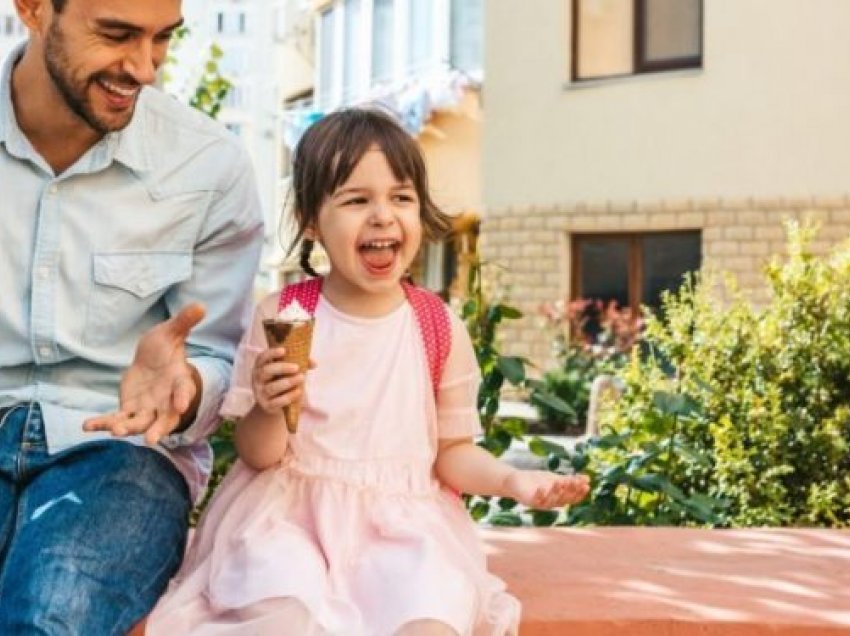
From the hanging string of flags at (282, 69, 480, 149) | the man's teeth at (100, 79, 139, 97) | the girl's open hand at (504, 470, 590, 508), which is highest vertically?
the hanging string of flags at (282, 69, 480, 149)

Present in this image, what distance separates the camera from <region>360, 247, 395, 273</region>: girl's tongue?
8.22 ft

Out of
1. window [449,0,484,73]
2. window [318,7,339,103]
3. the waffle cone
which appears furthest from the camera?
window [318,7,339,103]

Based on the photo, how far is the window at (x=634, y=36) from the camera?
50.1ft

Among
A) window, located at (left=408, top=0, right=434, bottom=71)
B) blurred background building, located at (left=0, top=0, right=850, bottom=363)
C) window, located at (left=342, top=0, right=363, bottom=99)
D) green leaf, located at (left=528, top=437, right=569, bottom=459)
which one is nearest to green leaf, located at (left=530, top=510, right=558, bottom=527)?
green leaf, located at (left=528, top=437, right=569, bottom=459)

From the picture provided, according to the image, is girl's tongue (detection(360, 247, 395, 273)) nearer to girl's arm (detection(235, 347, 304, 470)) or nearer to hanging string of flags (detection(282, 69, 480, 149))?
girl's arm (detection(235, 347, 304, 470))

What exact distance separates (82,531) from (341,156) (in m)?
0.80

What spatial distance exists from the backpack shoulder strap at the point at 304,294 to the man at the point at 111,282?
0.18 meters

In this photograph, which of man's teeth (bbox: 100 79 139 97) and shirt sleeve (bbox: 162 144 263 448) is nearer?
man's teeth (bbox: 100 79 139 97)

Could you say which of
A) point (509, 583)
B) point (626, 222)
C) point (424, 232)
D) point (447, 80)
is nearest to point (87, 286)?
point (424, 232)

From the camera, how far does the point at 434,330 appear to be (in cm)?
263

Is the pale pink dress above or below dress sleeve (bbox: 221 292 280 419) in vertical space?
below

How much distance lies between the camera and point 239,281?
2.78m

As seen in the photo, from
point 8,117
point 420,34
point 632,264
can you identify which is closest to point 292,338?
point 8,117

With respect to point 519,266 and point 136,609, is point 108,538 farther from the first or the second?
point 519,266
